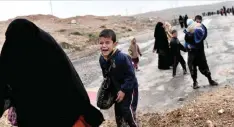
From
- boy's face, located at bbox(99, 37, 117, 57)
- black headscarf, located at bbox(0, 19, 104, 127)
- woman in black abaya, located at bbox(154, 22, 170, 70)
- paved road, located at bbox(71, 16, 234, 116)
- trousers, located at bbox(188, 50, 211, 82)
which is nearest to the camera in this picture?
black headscarf, located at bbox(0, 19, 104, 127)

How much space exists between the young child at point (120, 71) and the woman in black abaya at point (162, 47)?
30.9ft

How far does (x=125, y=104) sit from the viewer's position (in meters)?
5.41

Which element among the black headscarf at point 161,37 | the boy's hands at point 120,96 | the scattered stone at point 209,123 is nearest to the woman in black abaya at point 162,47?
the black headscarf at point 161,37

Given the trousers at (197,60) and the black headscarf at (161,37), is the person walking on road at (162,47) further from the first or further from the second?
the trousers at (197,60)

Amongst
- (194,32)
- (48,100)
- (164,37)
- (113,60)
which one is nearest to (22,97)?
(48,100)

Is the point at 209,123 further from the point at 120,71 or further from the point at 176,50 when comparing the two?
the point at 176,50

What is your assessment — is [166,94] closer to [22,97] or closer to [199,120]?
[199,120]

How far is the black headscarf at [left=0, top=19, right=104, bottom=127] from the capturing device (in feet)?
12.8

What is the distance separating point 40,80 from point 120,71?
1.44 m

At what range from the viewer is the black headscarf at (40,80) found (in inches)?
154

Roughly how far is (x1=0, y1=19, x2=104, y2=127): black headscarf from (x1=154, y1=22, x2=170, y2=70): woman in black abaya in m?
10.8

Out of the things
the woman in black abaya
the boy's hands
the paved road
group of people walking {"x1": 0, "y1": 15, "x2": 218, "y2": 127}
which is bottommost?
the paved road

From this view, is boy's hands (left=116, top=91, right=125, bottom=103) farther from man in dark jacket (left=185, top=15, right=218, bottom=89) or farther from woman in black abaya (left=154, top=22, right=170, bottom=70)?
woman in black abaya (left=154, top=22, right=170, bottom=70)

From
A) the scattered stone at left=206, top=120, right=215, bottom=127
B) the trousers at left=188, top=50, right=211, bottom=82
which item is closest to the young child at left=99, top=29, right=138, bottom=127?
the scattered stone at left=206, top=120, right=215, bottom=127
